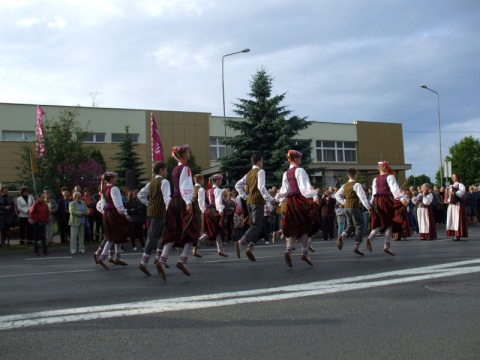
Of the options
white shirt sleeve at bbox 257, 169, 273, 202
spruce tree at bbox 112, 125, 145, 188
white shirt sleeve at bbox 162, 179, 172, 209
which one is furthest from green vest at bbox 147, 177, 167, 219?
spruce tree at bbox 112, 125, 145, 188

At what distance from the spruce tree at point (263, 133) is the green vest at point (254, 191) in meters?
18.2

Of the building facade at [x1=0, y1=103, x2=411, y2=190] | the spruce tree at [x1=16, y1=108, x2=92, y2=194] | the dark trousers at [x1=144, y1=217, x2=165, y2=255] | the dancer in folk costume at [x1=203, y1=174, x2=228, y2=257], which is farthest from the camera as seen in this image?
the building facade at [x1=0, y1=103, x2=411, y2=190]

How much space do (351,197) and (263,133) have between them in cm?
1824

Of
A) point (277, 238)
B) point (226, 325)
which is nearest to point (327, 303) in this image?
point (226, 325)

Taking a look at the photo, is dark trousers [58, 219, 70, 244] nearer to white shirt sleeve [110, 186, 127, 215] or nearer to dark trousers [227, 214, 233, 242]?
dark trousers [227, 214, 233, 242]

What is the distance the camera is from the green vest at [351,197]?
12164 mm

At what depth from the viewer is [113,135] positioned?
44.6 m

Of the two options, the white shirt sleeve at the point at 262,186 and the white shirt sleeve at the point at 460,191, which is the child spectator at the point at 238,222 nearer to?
the white shirt sleeve at the point at 460,191

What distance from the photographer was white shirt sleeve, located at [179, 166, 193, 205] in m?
8.67

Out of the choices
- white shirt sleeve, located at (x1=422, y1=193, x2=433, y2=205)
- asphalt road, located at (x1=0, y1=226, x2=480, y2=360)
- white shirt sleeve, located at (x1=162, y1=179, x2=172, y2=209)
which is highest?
white shirt sleeve, located at (x1=162, y1=179, x2=172, y2=209)

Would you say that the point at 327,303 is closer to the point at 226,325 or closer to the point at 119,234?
the point at 226,325

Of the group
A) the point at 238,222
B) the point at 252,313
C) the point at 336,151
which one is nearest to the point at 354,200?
the point at 238,222

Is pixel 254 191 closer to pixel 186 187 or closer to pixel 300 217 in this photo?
pixel 300 217

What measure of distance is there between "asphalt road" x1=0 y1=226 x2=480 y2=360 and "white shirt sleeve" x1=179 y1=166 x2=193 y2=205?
4.09 feet
